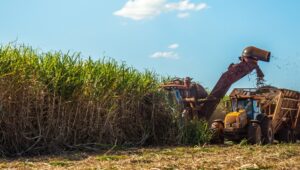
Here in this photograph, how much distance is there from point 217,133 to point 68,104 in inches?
213

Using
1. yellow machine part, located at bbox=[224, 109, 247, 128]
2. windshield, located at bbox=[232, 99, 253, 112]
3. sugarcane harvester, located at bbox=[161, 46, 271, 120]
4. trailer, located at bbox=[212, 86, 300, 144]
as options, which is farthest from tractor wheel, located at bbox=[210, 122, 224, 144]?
windshield, located at bbox=[232, 99, 253, 112]

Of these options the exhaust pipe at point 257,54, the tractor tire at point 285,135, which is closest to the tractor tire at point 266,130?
the tractor tire at point 285,135

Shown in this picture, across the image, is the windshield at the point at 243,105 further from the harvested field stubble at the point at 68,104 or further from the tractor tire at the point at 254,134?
the harvested field stubble at the point at 68,104

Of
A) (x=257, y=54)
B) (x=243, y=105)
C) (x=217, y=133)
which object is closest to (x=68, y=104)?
(x=217, y=133)

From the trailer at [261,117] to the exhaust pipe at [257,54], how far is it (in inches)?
Answer: 39.7

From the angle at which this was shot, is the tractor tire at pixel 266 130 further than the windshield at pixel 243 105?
No

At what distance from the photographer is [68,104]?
12609 mm

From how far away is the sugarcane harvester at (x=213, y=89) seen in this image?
17062mm

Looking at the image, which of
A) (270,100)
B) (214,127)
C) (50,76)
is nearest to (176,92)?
(214,127)

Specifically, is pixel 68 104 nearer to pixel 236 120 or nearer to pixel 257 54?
pixel 236 120

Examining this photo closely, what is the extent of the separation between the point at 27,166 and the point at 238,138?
27.7 ft

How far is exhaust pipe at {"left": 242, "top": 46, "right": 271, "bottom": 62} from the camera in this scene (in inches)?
712

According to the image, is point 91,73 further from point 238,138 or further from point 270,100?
point 270,100

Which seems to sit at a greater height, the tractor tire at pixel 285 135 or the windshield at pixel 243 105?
the windshield at pixel 243 105
